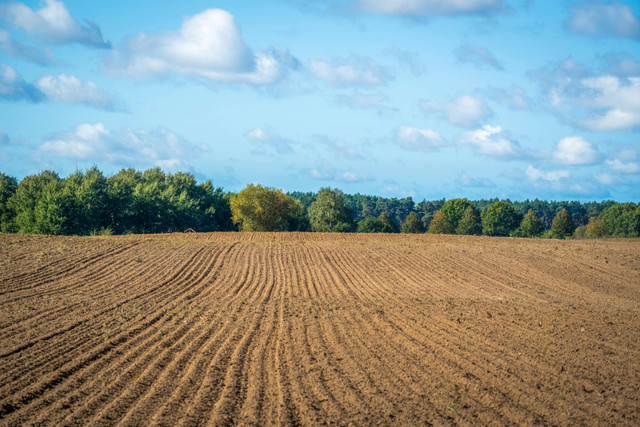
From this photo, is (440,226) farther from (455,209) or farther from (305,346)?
(305,346)

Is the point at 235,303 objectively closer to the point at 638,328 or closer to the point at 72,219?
the point at 638,328

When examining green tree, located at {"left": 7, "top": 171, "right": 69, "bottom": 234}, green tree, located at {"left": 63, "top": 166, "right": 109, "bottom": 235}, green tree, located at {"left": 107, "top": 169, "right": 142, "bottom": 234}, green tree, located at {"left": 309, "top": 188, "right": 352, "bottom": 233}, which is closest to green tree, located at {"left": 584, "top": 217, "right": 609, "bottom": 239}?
green tree, located at {"left": 309, "top": 188, "right": 352, "bottom": 233}

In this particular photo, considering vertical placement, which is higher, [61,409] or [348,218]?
[348,218]

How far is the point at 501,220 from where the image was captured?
281 ft

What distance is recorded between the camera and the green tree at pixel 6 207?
50.1m

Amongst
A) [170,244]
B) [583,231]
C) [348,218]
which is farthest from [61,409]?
[583,231]

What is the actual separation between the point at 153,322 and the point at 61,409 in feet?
19.2

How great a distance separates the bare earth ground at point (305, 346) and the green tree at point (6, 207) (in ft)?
101

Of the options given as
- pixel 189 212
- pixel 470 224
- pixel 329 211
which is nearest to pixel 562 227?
pixel 470 224

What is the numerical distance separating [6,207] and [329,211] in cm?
4299

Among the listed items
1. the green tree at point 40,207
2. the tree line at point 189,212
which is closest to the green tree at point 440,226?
the tree line at point 189,212

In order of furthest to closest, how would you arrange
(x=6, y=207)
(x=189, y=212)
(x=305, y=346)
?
1. (x=189, y=212)
2. (x=6, y=207)
3. (x=305, y=346)

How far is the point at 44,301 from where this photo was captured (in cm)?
1503

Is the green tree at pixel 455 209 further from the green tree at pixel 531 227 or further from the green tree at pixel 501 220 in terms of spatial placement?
the green tree at pixel 531 227
